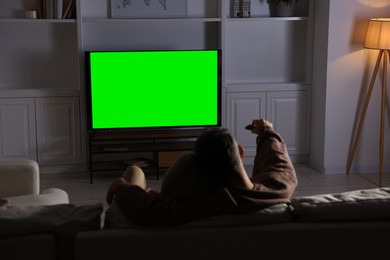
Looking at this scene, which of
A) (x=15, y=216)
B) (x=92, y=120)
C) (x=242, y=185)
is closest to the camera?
(x=15, y=216)

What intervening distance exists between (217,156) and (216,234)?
0.94 feet

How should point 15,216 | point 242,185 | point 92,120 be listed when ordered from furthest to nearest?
point 92,120 < point 242,185 < point 15,216

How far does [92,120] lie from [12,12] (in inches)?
47.3

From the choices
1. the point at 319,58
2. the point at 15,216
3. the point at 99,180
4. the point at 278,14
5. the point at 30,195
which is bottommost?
the point at 99,180

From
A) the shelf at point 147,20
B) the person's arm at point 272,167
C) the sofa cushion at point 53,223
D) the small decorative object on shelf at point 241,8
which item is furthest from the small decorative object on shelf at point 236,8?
the sofa cushion at point 53,223

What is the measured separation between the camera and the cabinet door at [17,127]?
5.64 metres

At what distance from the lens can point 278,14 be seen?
5922mm

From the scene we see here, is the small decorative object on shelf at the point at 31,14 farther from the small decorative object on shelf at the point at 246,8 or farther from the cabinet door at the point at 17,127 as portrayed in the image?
the small decorative object on shelf at the point at 246,8

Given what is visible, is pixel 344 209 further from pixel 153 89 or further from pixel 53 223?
pixel 153 89

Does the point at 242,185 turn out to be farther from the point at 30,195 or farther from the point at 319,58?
the point at 319,58

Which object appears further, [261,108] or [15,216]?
[261,108]

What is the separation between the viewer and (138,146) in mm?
5730

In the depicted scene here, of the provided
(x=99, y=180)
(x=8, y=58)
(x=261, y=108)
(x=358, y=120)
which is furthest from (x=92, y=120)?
(x=358, y=120)

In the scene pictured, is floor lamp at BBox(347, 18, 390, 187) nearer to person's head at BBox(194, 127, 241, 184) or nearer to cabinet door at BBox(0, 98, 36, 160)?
cabinet door at BBox(0, 98, 36, 160)
